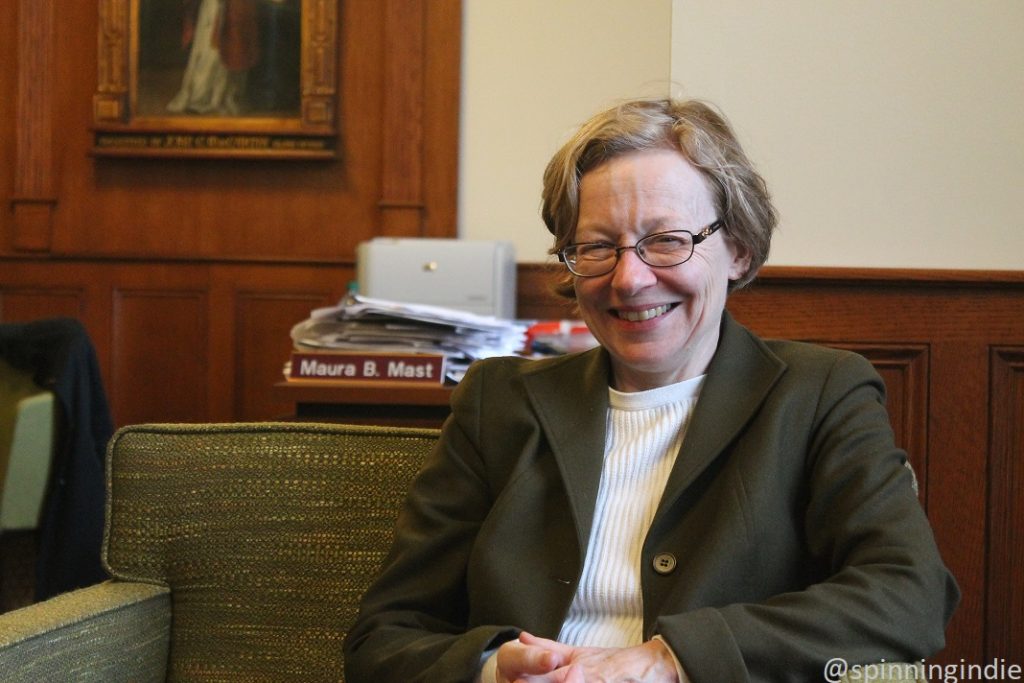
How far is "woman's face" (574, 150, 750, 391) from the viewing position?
1.55 metres

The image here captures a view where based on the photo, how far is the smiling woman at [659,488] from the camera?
1300 mm

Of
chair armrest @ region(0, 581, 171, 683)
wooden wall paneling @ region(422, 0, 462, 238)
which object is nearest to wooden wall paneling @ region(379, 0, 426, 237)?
wooden wall paneling @ region(422, 0, 462, 238)

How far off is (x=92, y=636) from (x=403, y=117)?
3.13 m

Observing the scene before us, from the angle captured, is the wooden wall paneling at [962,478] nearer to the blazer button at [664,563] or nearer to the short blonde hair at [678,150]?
the short blonde hair at [678,150]

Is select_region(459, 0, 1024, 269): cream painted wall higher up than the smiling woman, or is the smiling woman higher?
select_region(459, 0, 1024, 269): cream painted wall

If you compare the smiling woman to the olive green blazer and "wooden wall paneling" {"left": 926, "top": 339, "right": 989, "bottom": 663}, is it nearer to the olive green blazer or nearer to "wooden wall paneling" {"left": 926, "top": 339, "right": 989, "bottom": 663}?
the olive green blazer

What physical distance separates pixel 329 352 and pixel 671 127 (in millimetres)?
1005

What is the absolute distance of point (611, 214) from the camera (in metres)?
1.56

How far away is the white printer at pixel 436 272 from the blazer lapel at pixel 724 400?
6.85ft

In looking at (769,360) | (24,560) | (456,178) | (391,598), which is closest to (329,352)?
(391,598)

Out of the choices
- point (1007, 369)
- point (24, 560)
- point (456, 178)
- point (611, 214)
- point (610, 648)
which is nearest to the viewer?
point (610, 648)

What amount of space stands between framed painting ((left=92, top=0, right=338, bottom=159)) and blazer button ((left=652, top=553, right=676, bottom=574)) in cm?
332

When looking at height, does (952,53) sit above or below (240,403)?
above

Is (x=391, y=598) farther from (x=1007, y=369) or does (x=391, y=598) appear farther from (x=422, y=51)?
(x=422, y=51)
